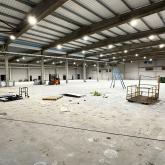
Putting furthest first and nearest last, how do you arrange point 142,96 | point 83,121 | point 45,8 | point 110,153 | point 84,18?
point 84,18
point 142,96
point 45,8
point 83,121
point 110,153

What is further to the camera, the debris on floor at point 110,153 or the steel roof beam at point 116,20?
the steel roof beam at point 116,20

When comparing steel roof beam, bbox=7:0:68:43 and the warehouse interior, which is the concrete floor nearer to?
the warehouse interior

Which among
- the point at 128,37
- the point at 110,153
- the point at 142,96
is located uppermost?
the point at 128,37

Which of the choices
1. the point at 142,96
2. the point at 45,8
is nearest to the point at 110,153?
the point at 142,96

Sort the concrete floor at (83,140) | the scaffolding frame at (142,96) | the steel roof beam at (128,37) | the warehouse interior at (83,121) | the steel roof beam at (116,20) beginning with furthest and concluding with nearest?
1. the steel roof beam at (128,37)
2. the steel roof beam at (116,20)
3. the scaffolding frame at (142,96)
4. the warehouse interior at (83,121)
5. the concrete floor at (83,140)

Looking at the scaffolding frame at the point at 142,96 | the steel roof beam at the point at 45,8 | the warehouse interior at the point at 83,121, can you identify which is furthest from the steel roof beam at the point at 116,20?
the steel roof beam at the point at 45,8

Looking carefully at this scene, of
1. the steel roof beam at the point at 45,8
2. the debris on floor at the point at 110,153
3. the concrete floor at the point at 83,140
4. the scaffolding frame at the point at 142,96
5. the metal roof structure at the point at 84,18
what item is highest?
the metal roof structure at the point at 84,18

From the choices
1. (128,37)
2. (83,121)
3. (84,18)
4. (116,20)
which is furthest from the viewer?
(128,37)

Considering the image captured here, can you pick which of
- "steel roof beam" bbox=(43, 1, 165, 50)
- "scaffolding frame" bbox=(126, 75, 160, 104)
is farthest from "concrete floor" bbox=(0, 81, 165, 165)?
"steel roof beam" bbox=(43, 1, 165, 50)

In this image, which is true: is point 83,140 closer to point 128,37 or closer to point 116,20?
point 116,20

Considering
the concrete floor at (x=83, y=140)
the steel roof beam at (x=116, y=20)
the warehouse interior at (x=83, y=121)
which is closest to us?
the concrete floor at (x=83, y=140)

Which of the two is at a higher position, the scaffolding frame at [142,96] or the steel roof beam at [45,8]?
the steel roof beam at [45,8]

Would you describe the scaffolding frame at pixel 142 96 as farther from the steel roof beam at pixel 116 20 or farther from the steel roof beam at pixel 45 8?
the steel roof beam at pixel 45 8

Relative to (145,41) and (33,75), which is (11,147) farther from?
(33,75)
